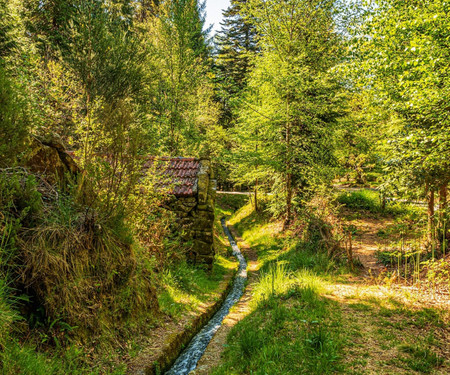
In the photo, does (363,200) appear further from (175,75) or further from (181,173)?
(175,75)

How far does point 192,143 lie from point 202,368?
35.6ft

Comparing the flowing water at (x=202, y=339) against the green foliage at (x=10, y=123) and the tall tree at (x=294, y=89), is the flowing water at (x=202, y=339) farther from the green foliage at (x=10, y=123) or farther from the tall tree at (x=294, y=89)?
the tall tree at (x=294, y=89)

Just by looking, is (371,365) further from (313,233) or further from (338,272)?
(313,233)

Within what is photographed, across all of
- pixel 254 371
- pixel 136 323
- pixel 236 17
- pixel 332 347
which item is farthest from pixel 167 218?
pixel 236 17

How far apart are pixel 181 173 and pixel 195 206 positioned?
122 cm

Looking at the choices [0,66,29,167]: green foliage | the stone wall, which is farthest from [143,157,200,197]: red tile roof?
[0,66,29,167]: green foliage

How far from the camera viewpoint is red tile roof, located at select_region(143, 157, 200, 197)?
25.6 feet

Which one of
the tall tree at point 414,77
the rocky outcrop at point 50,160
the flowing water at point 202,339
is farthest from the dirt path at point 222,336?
the tall tree at point 414,77

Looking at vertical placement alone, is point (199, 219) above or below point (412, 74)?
below

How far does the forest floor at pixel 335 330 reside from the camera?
10.3 feet

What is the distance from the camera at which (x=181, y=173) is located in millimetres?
8391

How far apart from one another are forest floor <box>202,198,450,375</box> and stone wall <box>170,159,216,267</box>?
7.36 ft

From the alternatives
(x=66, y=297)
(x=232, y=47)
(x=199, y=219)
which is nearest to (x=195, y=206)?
(x=199, y=219)

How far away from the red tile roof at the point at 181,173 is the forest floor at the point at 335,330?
11.5 feet
